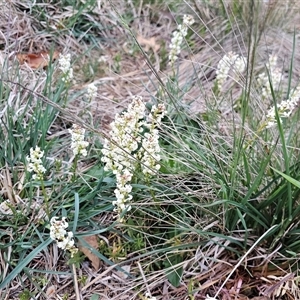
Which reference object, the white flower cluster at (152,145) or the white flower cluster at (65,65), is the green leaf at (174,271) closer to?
the white flower cluster at (152,145)

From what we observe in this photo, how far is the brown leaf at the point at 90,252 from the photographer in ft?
5.79

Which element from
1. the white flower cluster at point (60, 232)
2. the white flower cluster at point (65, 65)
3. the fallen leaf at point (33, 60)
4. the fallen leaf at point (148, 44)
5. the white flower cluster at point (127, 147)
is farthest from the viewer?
the fallen leaf at point (148, 44)

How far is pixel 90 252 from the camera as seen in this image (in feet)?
5.81

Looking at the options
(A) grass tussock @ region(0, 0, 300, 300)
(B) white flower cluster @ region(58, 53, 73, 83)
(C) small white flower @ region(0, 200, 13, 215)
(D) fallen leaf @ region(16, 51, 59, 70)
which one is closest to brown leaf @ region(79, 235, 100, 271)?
(A) grass tussock @ region(0, 0, 300, 300)

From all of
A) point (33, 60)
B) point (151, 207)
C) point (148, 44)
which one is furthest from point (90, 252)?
point (148, 44)

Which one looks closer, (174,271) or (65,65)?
(174,271)

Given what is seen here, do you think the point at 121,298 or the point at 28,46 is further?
the point at 28,46

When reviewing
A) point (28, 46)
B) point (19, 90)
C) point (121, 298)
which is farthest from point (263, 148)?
point (28, 46)

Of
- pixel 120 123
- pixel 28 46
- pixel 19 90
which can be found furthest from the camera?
pixel 28 46

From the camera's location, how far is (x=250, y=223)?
1.73 metres

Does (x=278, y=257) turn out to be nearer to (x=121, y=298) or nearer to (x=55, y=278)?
(x=121, y=298)

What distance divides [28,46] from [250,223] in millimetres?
1584

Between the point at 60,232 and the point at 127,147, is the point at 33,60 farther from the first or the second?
the point at 60,232

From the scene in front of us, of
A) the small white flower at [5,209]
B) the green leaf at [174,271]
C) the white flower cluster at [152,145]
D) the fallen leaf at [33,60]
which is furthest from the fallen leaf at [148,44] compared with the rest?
the green leaf at [174,271]
